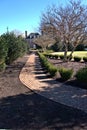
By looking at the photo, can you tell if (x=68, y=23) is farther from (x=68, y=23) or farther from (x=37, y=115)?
(x=37, y=115)

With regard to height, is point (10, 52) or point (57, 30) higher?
point (57, 30)

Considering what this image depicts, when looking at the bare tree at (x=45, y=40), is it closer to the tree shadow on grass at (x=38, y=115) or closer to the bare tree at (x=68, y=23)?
the bare tree at (x=68, y=23)

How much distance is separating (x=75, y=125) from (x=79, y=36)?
2608 centimetres

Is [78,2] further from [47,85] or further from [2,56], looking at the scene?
[47,85]

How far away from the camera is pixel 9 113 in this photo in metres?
8.77

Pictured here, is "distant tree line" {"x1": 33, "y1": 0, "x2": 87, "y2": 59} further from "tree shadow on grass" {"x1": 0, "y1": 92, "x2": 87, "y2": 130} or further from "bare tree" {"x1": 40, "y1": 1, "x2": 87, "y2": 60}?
"tree shadow on grass" {"x1": 0, "y1": 92, "x2": 87, "y2": 130}

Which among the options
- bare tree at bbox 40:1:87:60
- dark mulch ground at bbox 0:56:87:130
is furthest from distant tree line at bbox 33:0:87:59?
dark mulch ground at bbox 0:56:87:130

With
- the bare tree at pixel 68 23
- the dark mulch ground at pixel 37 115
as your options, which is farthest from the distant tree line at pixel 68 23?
the dark mulch ground at pixel 37 115

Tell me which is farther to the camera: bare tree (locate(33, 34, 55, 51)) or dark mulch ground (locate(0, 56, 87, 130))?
bare tree (locate(33, 34, 55, 51))

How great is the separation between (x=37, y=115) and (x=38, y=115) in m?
0.03

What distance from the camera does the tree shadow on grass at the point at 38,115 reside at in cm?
759

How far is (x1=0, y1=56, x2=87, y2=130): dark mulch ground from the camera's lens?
756 centimetres

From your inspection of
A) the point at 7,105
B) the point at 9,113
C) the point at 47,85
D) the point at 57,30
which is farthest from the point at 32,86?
the point at 57,30

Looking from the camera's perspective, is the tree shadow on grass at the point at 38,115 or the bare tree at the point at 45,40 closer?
the tree shadow on grass at the point at 38,115
